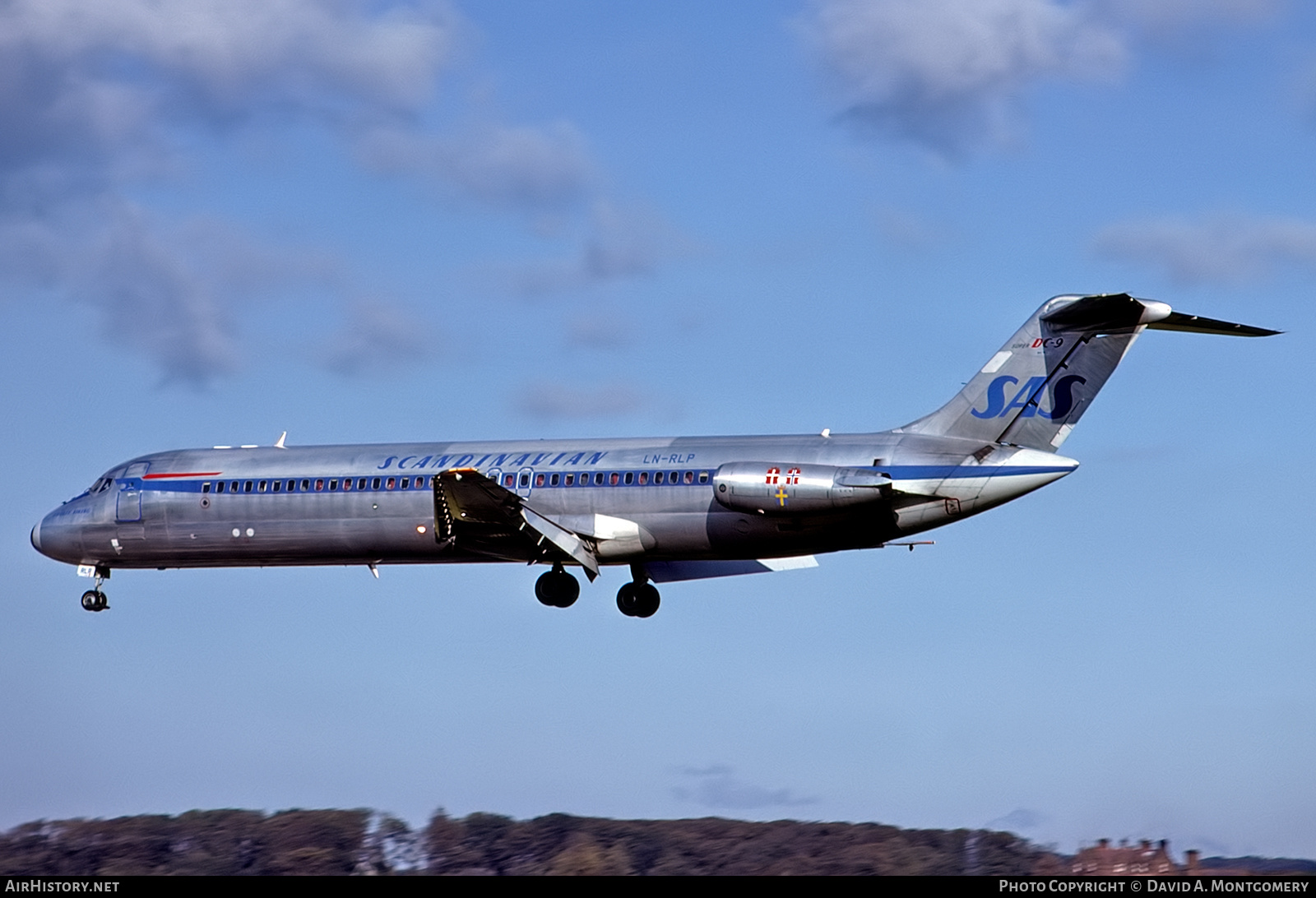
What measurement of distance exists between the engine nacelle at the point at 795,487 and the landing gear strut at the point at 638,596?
205 inches

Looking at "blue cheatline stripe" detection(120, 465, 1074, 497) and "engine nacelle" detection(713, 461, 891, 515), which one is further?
"engine nacelle" detection(713, 461, 891, 515)

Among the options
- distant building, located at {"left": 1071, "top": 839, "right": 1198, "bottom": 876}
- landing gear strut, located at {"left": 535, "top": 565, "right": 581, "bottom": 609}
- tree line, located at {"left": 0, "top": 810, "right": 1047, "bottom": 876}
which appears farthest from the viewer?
landing gear strut, located at {"left": 535, "top": 565, "right": 581, "bottom": 609}

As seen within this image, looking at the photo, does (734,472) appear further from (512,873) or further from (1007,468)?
(512,873)

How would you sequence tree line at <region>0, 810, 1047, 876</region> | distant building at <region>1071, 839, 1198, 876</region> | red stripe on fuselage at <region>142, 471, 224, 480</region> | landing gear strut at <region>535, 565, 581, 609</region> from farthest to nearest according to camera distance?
1. red stripe on fuselage at <region>142, 471, 224, 480</region>
2. landing gear strut at <region>535, 565, 581, 609</region>
3. tree line at <region>0, 810, 1047, 876</region>
4. distant building at <region>1071, 839, 1198, 876</region>

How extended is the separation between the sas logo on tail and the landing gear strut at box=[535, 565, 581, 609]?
965 centimetres

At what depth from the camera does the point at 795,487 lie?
38688 mm

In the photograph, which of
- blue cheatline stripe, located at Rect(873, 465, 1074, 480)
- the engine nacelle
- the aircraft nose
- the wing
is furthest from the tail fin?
the aircraft nose

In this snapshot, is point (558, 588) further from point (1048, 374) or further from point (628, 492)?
point (1048, 374)

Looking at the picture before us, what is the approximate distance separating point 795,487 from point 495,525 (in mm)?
6680

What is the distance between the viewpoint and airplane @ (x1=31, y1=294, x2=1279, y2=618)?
38.6m

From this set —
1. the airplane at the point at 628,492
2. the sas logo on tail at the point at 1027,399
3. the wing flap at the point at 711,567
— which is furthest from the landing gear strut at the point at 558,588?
the sas logo on tail at the point at 1027,399

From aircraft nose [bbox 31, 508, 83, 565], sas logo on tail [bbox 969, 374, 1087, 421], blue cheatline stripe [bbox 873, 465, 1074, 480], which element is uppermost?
aircraft nose [bbox 31, 508, 83, 565]

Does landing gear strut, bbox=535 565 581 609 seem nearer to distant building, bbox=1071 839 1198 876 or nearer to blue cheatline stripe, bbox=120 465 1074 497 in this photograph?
blue cheatline stripe, bbox=120 465 1074 497

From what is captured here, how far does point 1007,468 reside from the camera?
3822 cm
